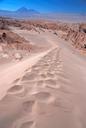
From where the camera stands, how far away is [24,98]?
11.2ft

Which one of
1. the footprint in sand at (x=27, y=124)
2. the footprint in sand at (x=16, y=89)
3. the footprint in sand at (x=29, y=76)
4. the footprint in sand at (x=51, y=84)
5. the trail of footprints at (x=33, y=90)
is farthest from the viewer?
the footprint in sand at (x=29, y=76)

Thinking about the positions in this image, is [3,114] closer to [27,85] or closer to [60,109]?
[60,109]

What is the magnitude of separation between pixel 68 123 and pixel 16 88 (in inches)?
47.0

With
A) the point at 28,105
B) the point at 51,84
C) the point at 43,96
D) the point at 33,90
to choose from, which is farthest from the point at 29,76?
the point at 28,105

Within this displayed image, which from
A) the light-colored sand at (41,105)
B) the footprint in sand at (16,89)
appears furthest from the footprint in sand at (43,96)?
the footprint in sand at (16,89)

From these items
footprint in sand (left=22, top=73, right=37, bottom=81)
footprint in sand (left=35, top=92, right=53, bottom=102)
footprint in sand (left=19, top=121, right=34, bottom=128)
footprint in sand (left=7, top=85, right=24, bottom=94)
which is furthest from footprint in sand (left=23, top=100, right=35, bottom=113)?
footprint in sand (left=22, top=73, right=37, bottom=81)

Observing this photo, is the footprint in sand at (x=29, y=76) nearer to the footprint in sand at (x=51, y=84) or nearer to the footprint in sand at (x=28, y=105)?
the footprint in sand at (x=51, y=84)

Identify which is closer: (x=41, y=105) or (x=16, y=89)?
(x=41, y=105)

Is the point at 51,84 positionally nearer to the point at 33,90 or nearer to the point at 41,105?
the point at 33,90

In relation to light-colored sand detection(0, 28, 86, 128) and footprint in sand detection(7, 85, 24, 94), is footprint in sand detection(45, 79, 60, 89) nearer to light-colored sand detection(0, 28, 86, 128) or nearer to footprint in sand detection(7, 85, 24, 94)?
light-colored sand detection(0, 28, 86, 128)

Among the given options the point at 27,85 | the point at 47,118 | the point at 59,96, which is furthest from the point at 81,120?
the point at 27,85

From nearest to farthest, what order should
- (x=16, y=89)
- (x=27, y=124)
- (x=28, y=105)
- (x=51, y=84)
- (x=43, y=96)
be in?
(x=27, y=124)
(x=28, y=105)
(x=43, y=96)
(x=16, y=89)
(x=51, y=84)

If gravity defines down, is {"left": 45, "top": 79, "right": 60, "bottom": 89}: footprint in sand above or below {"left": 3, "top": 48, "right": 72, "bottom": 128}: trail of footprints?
below

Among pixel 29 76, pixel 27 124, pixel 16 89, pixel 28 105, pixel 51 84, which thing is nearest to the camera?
pixel 27 124
